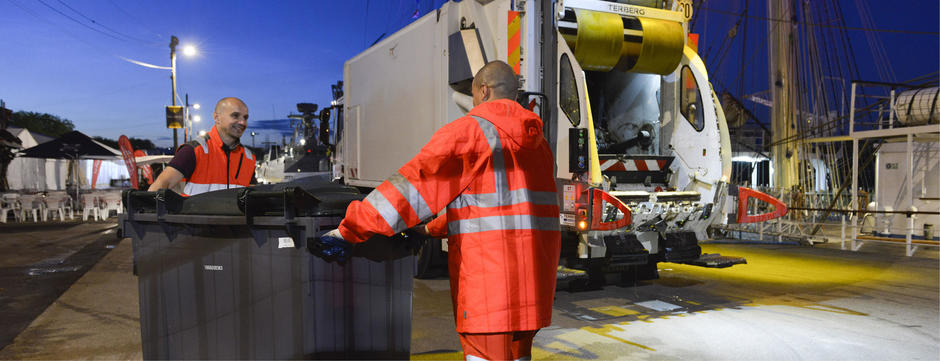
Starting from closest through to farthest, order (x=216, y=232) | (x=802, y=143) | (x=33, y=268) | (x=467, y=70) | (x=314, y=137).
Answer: (x=216, y=232)
(x=467, y=70)
(x=33, y=268)
(x=802, y=143)
(x=314, y=137)

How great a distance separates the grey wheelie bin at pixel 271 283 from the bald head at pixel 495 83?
0.69 meters

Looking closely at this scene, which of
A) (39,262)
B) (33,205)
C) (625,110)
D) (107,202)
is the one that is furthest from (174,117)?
(625,110)

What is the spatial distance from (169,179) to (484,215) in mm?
2168

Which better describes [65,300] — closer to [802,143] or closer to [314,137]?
[314,137]

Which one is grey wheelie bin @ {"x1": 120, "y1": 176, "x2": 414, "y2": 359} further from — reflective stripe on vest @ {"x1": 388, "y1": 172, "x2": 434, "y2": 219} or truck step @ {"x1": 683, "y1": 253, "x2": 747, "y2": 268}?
truck step @ {"x1": 683, "y1": 253, "x2": 747, "y2": 268}

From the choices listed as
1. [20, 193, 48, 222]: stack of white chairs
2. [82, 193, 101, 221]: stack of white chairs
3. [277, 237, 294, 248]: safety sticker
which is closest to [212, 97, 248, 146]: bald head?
[277, 237, 294, 248]: safety sticker

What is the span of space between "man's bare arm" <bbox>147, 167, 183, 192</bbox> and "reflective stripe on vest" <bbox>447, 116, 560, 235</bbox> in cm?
204

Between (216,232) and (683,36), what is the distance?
4957 mm

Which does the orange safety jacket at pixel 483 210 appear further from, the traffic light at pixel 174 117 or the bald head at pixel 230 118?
the traffic light at pixel 174 117

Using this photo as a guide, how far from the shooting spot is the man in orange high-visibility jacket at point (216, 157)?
11.3ft

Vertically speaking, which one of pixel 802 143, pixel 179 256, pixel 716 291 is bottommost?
pixel 716 291

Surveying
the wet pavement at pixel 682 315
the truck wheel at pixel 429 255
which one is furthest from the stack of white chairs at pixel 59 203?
the truck wheel at pixel 429 255

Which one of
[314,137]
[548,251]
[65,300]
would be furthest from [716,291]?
[314,137]

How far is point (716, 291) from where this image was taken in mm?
6195
